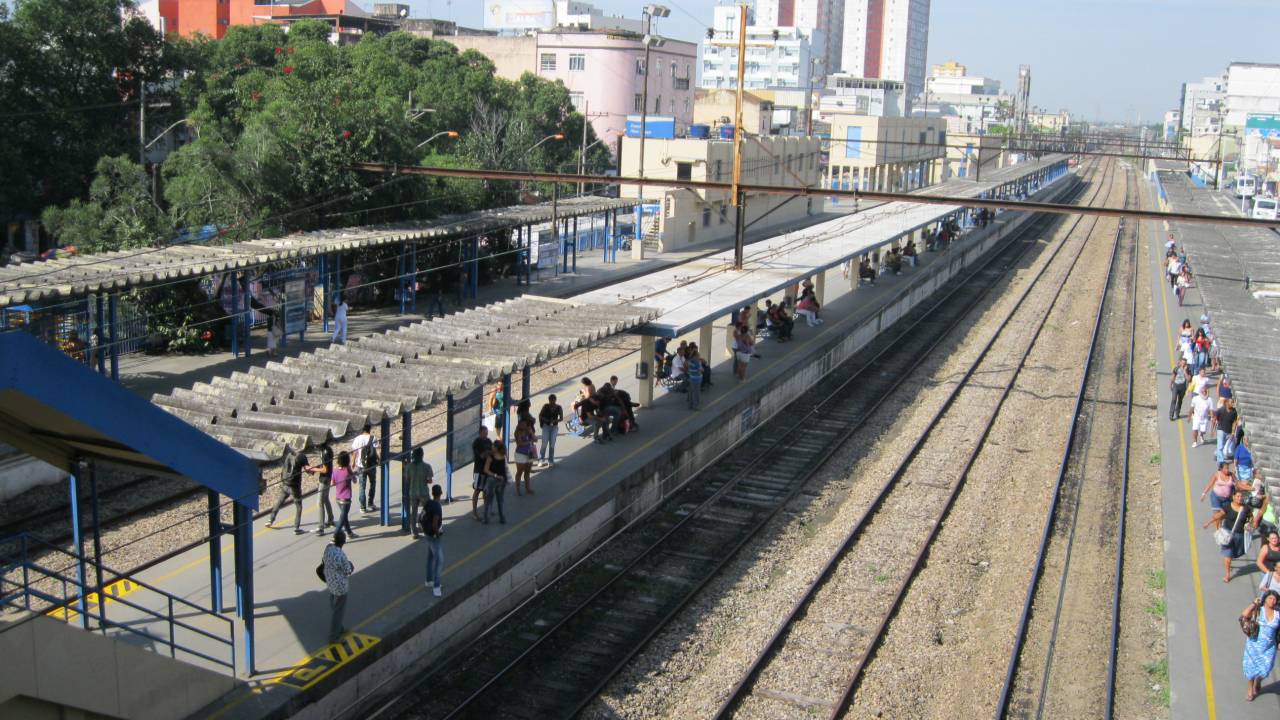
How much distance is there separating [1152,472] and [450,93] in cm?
4457

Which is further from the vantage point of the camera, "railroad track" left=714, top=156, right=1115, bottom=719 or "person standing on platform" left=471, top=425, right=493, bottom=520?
"person standing on platform" left=471, top=425, right=493, bottom=520

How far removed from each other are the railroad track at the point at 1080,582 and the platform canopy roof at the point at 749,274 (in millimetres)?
6347

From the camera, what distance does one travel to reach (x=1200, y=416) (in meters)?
20.2

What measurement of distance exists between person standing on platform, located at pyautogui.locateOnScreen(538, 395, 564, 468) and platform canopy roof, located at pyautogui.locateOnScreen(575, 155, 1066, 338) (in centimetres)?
281

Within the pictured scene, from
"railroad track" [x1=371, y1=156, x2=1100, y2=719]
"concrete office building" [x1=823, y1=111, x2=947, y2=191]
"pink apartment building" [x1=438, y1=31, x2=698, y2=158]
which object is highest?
"pink apartment building" [x1=438, y1=31, x2=698, y2=158]

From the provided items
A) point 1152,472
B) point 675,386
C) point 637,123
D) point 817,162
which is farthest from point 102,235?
point 817,162

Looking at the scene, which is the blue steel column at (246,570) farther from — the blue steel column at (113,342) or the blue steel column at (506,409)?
the blue steel column at (113,342)

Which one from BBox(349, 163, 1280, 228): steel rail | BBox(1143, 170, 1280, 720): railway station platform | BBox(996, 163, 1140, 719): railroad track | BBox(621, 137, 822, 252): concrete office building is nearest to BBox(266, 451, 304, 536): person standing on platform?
BBox(996, 163, 1140, 719): railroad track

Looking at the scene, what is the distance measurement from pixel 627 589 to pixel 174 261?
12.3 metres

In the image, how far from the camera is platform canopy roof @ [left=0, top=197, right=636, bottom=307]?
59.8ft

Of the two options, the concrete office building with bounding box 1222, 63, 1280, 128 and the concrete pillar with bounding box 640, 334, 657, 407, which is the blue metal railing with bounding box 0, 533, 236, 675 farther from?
the concrete office building with bounding box 1222, 63, 1280, 128

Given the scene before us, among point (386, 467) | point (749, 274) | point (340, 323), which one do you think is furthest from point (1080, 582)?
point (340, 323)

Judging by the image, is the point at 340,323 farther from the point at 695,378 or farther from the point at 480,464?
the point at 480,464

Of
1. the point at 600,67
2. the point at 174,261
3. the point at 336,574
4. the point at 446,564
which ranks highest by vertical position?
the point at 600,67
